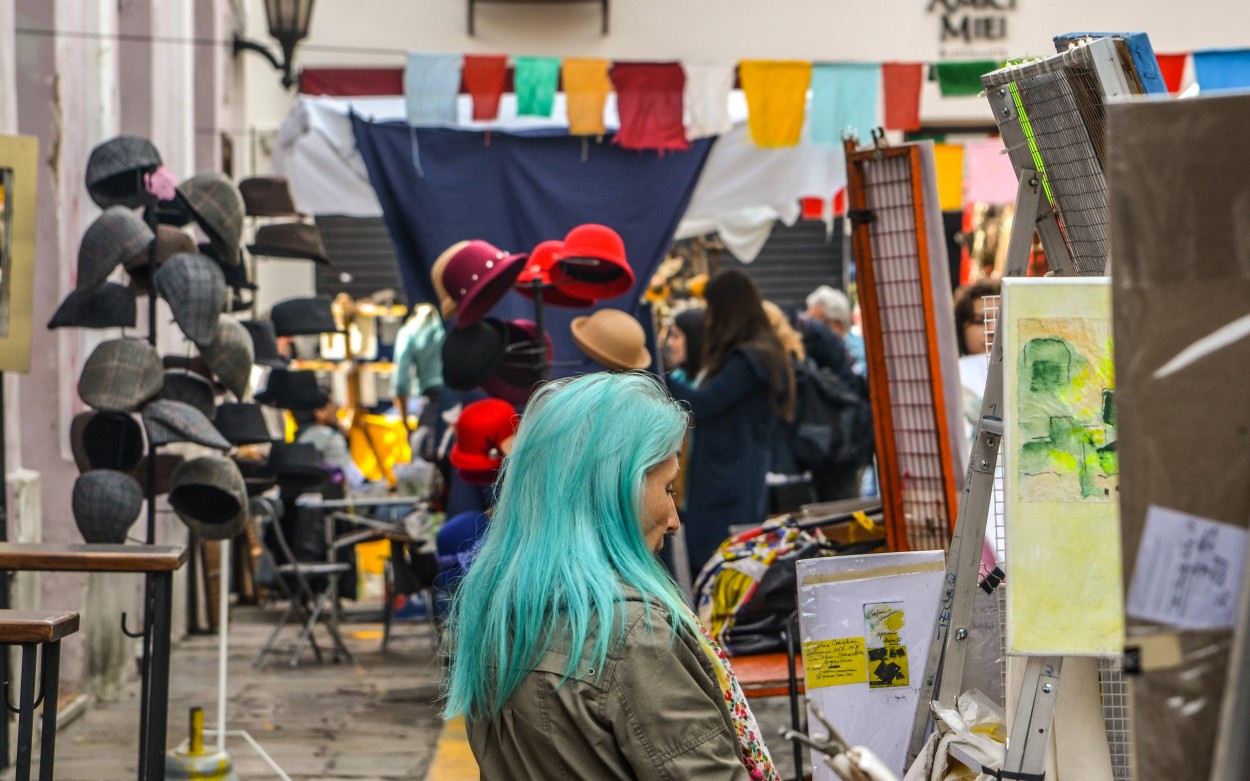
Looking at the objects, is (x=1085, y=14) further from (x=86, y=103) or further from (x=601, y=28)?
(x=86, y=103)

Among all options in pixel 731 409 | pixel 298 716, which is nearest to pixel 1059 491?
pixel 731 409

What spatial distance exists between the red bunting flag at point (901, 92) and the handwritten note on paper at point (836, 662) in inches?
235

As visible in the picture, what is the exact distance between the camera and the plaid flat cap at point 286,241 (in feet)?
19.2

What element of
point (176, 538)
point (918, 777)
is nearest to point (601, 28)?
point (176, 538)

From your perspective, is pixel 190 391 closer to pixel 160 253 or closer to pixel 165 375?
pixel 165 375

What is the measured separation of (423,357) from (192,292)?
5001 millimetres

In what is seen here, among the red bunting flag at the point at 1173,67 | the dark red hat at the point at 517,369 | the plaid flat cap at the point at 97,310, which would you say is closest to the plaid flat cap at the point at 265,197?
the plaid flat cap at the point at 97,310

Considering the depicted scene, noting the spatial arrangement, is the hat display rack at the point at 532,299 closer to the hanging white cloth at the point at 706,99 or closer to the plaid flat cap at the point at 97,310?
the plaid flat cap at the point at 97,310

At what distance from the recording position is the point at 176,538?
8.88 m

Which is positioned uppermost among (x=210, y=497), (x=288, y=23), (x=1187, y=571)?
(x=288, y=23)

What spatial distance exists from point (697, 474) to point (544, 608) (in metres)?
4.52

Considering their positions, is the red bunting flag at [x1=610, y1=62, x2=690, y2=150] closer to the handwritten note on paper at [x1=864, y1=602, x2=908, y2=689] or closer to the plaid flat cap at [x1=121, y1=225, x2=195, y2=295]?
the plaid flat cap at [x1=121, y1=225, x2=195, y2=295]

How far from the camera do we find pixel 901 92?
8555 millimetres

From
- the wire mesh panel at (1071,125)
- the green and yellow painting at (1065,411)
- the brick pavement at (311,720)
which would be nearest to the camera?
the wire mesh panel at (1071,125)
